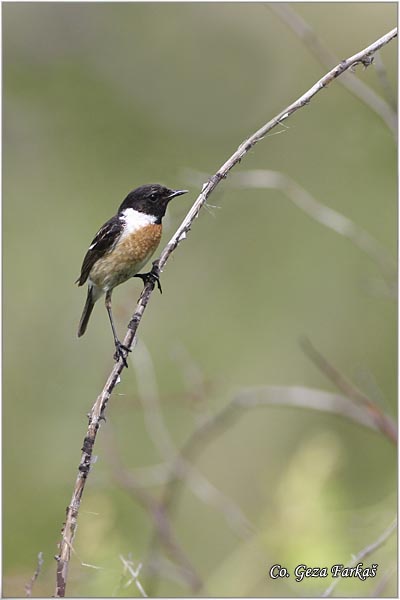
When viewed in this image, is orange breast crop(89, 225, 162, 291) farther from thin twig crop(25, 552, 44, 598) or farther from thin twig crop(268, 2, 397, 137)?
thin twig crop(25, 552, 44, 598)

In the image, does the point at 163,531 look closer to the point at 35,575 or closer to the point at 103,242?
the point at 103,242

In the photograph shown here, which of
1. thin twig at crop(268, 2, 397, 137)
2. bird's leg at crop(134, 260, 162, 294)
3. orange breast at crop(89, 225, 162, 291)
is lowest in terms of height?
bird's leg at crop(134, 260, 162, 294)

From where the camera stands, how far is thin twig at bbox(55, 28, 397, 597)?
87.9 inches

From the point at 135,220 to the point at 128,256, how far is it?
0.61 feet

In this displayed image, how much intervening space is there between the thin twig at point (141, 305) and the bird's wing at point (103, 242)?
102 centimetres

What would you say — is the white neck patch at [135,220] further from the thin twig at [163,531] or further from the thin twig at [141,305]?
the thin twig at [163,531]

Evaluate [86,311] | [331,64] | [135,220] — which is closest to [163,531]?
[86,311]

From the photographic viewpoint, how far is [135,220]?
4047 mm

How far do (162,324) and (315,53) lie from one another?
4663 mm

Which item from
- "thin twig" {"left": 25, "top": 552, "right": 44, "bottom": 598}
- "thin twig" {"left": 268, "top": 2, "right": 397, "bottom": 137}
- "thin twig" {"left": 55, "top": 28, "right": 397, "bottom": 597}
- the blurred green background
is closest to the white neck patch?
the blurred green background

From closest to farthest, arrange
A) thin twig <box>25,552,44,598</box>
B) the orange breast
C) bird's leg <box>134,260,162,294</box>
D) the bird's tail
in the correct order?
thin twig <box>25,552,44,598</box> < bird's leg <box>134,260,162,294</box> < the orange breast < the bird's tail

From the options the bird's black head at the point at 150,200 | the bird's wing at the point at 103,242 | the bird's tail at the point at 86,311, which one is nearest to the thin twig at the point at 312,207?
the bird's black head at the point at 150,200

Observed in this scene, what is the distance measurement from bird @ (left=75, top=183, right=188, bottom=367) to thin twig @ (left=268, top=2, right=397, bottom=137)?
904 millimetres

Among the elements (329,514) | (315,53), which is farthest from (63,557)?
(315,53)
